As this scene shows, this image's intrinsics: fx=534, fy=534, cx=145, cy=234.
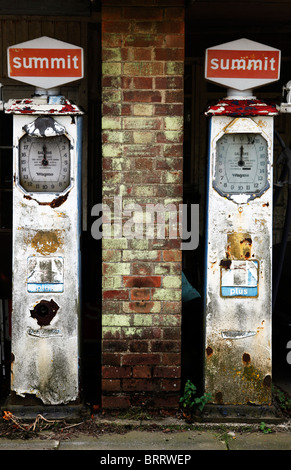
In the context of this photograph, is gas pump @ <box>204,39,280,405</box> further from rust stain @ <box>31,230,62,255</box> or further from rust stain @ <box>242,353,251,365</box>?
rust stain @ <box>31,230,62,255</box>

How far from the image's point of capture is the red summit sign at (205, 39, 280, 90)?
3.49 m

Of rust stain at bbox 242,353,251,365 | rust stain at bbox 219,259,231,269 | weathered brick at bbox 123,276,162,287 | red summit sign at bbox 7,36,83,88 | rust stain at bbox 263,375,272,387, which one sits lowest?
rust stain at bbox 263,375,272,387

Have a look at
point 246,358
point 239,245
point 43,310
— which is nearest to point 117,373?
point 43,310

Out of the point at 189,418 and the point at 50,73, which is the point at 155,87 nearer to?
the point at 50,73

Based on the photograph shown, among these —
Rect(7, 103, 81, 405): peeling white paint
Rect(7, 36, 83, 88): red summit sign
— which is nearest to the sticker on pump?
Rect(7, 103, 81, 405): peeling white paint

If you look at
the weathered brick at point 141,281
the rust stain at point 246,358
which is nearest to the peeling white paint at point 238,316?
the rust stain at point 246,358

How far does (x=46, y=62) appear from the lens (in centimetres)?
349

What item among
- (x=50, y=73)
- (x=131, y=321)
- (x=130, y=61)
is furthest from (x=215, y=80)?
(x=131, y=321)

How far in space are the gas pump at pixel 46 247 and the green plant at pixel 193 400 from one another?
0.73m

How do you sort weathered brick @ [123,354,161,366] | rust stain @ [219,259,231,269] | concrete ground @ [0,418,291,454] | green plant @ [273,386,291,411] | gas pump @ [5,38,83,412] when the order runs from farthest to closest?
1. green plant @ [273,386,291,411]
2. weathered brick @ [123,354,161,366]
3. rust stain @ [219,259,231,269]
4. gas pump @ [5,38,83,412]
5. concrete ground @ [0,418,291,454]

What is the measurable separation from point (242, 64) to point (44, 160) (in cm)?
144

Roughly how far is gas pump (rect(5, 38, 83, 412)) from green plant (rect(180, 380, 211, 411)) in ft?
2.41

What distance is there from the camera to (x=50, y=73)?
348cm

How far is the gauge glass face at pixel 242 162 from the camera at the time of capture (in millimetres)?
3482
